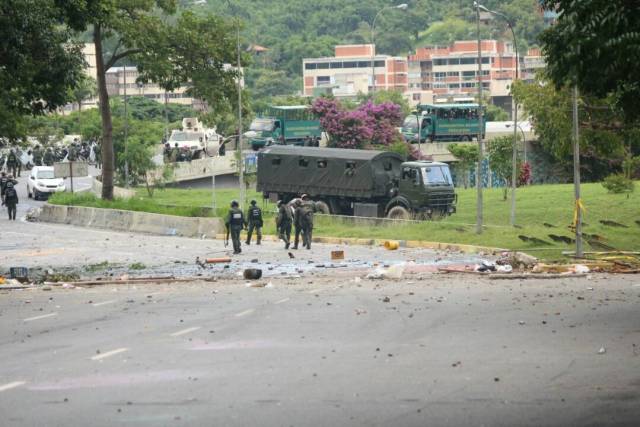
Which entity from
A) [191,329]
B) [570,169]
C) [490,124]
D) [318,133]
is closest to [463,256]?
[191,329]

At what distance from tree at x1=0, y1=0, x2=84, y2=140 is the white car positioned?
31.9 metres

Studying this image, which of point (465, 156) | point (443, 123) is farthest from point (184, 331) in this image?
point (443, 123)

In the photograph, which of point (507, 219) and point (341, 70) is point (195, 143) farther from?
point (341, 70)

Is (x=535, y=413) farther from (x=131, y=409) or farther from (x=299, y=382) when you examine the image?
(x=131, y=409)

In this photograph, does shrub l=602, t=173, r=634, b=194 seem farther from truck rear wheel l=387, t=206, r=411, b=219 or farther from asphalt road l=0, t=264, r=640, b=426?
asphalt road l=0, t=264, r=640, b=426

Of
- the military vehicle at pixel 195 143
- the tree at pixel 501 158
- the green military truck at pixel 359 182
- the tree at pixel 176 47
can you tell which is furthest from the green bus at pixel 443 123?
the tree at pixel 176 47

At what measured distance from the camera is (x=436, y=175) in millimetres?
50938

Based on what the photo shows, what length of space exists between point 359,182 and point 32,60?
2386 cm

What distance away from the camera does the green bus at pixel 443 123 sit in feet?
300

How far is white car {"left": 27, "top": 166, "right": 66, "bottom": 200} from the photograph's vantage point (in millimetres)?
65375

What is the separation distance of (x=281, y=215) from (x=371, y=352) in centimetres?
2427

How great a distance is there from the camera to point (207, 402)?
12805mm

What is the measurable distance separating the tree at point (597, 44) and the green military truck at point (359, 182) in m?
29.3

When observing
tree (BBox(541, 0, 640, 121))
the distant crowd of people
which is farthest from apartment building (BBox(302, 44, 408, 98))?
tree (BBox(541, 0, 640, 121))
